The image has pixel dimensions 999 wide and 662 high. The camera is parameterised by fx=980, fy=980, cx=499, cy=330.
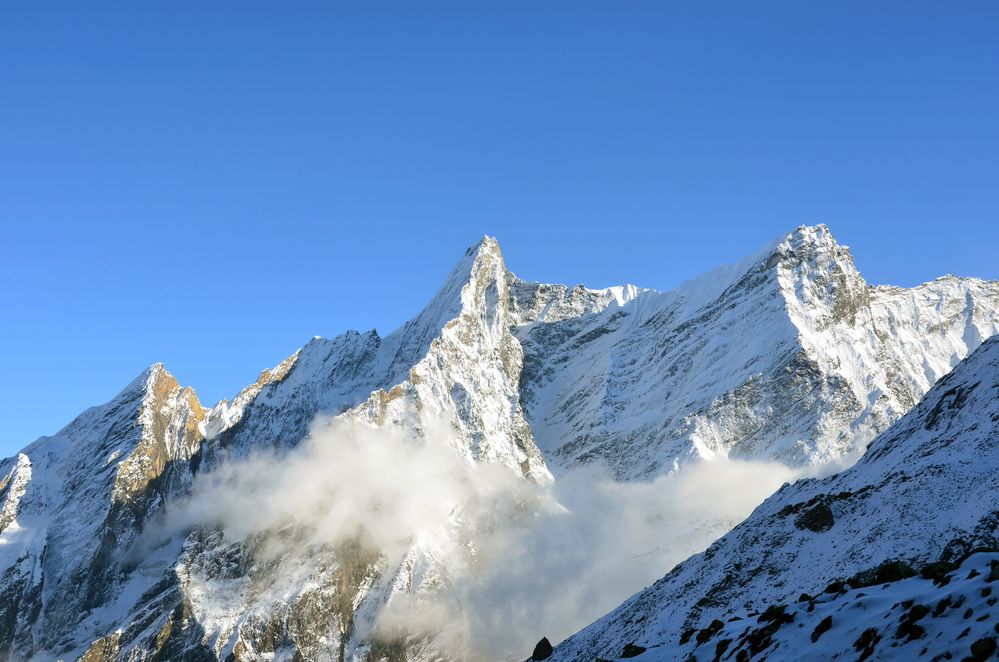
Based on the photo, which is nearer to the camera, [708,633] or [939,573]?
[939,573]

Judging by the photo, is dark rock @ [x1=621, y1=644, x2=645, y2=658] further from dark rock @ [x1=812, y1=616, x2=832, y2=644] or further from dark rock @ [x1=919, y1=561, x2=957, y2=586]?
dark rock @ [x1=812, y1=616, x2=832, y2=644]

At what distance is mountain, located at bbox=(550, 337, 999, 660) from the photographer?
196 feet

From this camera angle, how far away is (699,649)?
5328 cm

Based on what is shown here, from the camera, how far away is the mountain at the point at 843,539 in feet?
196

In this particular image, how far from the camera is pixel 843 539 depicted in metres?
89.6

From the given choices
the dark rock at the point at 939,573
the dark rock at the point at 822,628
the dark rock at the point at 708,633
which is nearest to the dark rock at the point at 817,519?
the dark rock at the point at 708,633

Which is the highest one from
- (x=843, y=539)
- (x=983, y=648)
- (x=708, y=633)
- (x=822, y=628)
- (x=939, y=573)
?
(x=708, y=633)

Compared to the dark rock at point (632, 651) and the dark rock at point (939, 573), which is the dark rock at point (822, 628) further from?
the dark rock at point (632, 651)

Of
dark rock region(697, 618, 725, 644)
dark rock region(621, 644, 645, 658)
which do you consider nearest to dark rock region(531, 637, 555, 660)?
A: dark rock region(621, 644, 645, 658)

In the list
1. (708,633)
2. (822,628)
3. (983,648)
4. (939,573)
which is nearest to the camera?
(983,648)

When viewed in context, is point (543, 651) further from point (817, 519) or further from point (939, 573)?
point (939, 573)

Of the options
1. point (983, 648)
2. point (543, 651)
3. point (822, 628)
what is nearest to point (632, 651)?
point (822, 628)

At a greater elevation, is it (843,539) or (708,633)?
(708,633)

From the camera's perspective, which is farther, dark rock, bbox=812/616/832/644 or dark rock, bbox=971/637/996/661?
dark rock, bbox=812/616/832/644
